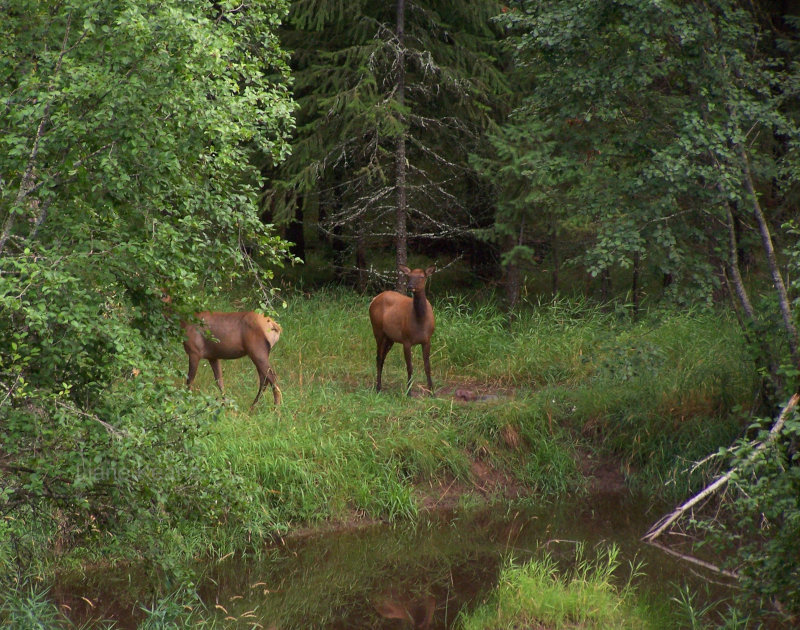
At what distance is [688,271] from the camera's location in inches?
361

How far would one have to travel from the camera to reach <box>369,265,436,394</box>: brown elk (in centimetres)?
1130

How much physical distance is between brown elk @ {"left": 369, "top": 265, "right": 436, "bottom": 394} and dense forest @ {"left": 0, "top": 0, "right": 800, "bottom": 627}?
884mm

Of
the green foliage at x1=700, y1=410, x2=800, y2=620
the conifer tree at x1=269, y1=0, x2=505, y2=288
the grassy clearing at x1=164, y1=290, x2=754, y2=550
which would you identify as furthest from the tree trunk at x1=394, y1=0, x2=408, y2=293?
the green foliage at x1=700, y1=410, x2=800, y2=620

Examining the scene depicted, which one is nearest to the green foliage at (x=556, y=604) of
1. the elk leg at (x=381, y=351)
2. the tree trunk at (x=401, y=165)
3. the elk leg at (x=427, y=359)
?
Answer: the elk leg at (x=427, y=359)

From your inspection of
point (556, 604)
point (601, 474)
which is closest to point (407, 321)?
point (601, 474)

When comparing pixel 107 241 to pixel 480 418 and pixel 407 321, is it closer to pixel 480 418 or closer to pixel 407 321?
pixel 480 418

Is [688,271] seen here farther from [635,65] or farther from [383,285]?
[383,285]

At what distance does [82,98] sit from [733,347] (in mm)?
7766

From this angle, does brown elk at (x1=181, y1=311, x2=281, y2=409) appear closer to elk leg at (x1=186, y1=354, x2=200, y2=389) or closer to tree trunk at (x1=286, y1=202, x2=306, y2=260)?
elk leg at (x1=186, y1=354, x2=200, y2=389)

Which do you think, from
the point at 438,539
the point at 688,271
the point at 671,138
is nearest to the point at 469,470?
the point at 438,539

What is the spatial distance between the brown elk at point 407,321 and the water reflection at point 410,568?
232cm

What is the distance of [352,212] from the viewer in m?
15.6

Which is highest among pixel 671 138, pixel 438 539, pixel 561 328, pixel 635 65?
pixel 635 65

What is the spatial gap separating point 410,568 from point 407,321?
3.61 metres
